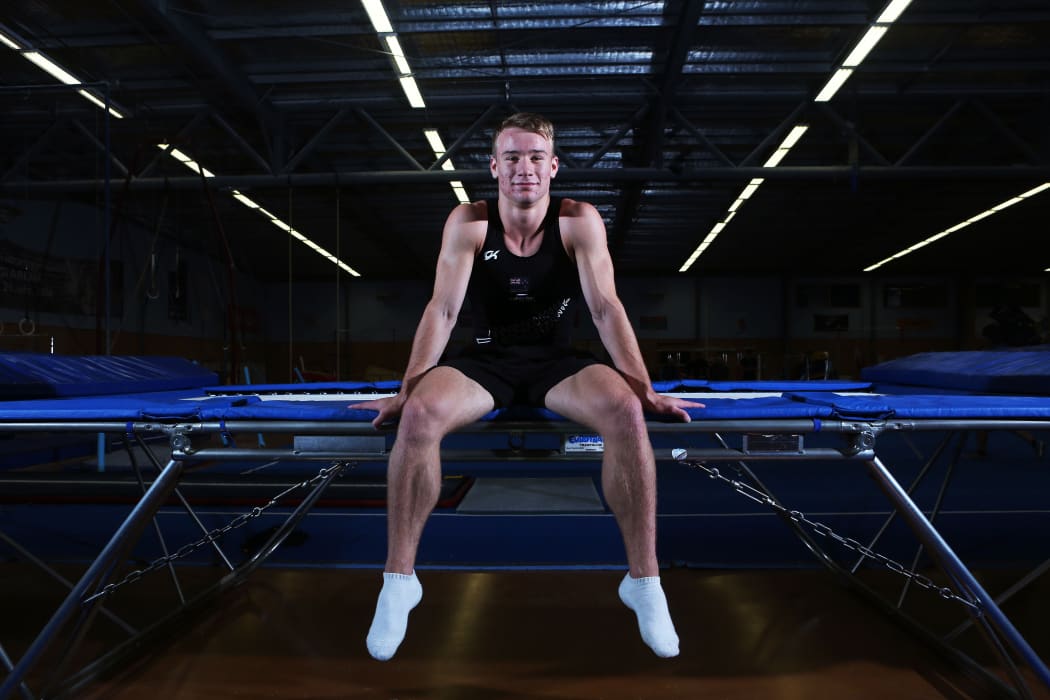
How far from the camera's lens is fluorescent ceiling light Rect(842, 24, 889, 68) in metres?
5.73

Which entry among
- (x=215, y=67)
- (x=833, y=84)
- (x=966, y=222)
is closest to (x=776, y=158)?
(x=833, y=84)

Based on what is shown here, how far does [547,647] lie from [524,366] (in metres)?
1.02

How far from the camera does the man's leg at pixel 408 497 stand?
158 cm

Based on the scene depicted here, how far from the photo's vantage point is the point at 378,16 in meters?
5.43

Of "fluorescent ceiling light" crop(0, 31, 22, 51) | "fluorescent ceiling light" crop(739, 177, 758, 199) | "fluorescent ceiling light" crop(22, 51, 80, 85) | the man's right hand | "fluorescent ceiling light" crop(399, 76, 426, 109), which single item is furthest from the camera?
"fluorescent ceiling light" crop(739, 177, 758, 199)

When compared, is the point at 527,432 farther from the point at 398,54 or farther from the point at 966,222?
the point at 966,222

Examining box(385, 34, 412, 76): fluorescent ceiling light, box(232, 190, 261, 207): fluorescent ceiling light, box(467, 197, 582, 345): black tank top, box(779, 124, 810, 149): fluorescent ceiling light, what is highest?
box(385, 34, 412, 76): fluorescent ceiling light

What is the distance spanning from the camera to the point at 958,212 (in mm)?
11555

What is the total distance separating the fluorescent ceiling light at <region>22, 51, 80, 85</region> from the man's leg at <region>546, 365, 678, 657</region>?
6.87 metres

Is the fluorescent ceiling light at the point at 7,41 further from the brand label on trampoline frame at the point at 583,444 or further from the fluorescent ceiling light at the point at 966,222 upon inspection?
the fluorescent ceiling light at the point at 966,222

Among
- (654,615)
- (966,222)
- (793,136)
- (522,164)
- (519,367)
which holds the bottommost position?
(654,615)

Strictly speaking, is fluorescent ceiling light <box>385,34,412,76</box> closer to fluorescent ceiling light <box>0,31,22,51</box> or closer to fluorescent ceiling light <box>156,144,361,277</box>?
fluorescent ceiling light <box>156,144,361,277</box>

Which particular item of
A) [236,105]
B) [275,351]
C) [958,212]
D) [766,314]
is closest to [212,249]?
[275,351]

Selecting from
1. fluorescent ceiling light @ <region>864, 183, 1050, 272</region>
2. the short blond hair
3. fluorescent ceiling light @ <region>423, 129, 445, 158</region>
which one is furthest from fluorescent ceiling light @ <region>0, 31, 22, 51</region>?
fluorescent ceiling light @ <region>864, 183, 1050, 272</region>
